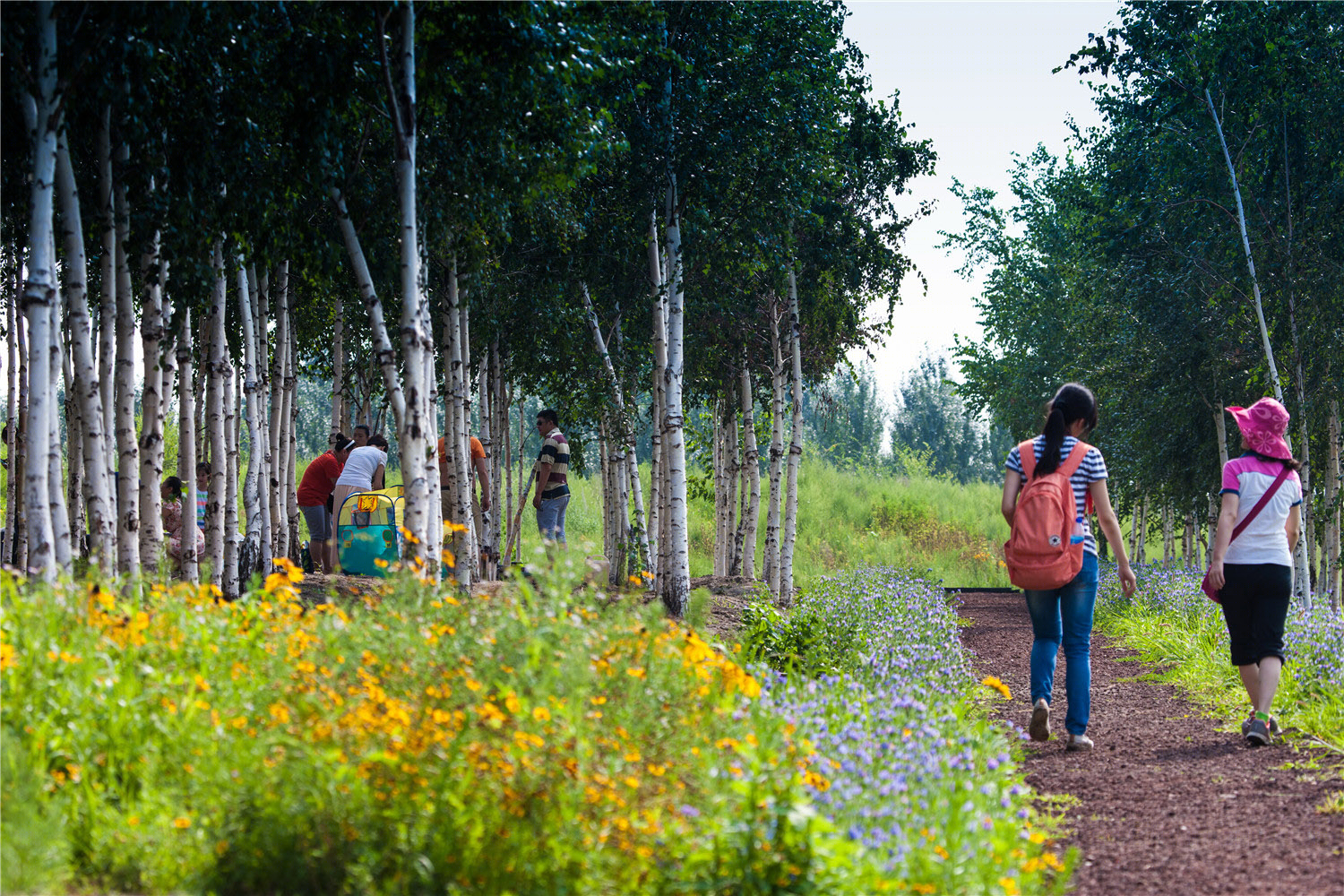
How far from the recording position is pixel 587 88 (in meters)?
9.90

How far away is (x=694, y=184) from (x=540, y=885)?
9.88 metres

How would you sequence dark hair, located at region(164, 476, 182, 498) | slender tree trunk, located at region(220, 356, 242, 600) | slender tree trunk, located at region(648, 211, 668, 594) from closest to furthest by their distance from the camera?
slender tree trunk, located at region(220, 356, 242, 600) → dark hair, located at region(164, 476, 182, 498) → slender tree trunk, located at region(648, 211, 668, 594)

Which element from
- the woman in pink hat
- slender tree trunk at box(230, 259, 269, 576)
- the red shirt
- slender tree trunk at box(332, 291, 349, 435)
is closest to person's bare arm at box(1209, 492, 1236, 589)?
the woman in pink hat

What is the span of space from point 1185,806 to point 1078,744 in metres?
1.11

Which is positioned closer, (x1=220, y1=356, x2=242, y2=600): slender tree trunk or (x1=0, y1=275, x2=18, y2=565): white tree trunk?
(x1=220, y1=356, x2=242, y2=600): slender tree trunk

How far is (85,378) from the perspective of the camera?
6832 millimetres

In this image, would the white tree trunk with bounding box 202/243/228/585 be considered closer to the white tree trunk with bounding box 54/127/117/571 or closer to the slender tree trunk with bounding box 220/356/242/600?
the slender tree trunk with bounding box 220/356/242/600

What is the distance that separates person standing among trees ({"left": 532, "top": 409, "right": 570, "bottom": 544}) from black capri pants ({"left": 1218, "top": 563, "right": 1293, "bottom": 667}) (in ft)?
25.5

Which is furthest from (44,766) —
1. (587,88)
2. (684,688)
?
(587,88)

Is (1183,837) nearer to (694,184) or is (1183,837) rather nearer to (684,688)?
(684,688)

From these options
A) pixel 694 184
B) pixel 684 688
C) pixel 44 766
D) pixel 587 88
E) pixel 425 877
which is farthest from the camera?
pixel 694 184

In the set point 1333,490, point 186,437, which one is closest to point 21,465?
point 186,437

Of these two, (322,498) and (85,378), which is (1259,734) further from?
(322,498)

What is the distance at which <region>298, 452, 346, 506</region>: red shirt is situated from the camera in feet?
42.6
